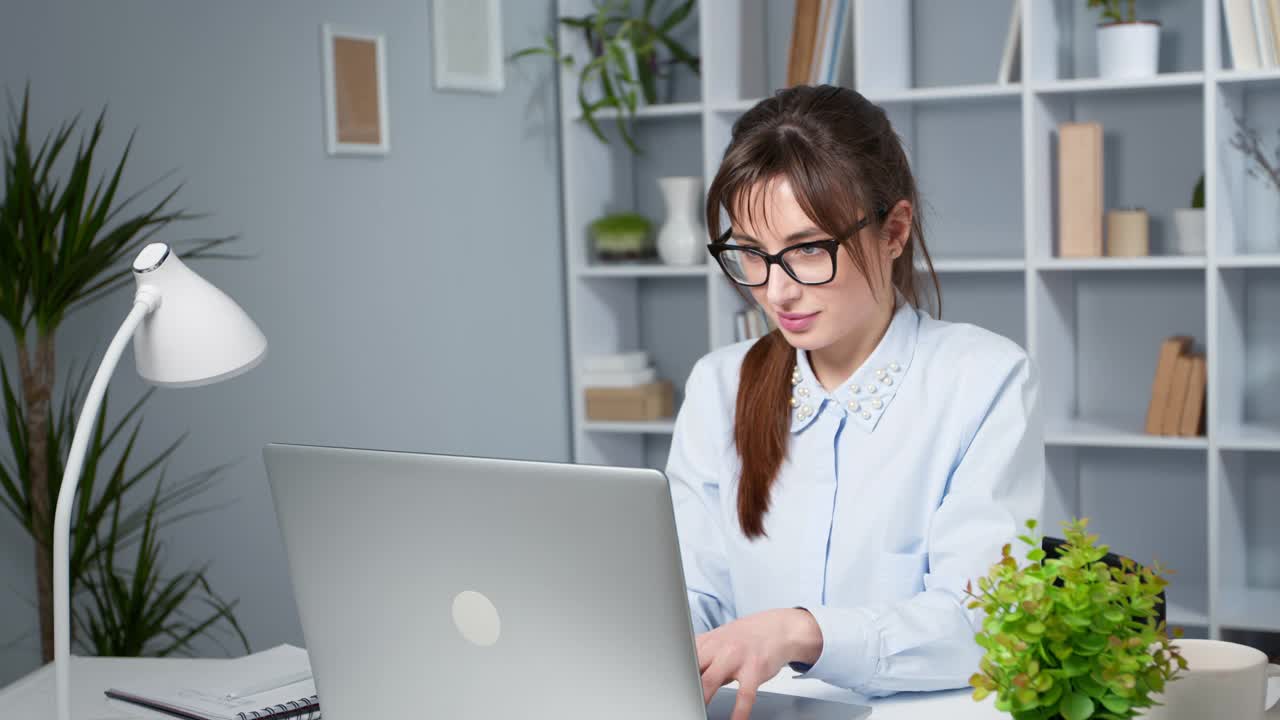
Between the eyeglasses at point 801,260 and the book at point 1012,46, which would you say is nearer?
the eyeglasses at point 801,260

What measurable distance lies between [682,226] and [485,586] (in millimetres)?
2672

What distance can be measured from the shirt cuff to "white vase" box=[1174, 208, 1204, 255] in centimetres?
220

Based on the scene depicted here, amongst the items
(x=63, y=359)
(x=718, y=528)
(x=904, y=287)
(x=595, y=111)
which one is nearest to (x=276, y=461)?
(x=718, y=528)

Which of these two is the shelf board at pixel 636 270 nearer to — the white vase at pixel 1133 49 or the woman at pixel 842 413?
the white vase at pixel 1133 49

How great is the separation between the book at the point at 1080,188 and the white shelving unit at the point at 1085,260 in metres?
0.05

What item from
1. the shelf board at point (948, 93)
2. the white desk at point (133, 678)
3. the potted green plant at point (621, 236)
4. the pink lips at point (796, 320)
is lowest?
the white desk at point (133, 678)

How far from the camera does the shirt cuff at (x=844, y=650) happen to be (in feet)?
4.40

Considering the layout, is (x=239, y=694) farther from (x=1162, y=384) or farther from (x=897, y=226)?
(x=1162, y=384)

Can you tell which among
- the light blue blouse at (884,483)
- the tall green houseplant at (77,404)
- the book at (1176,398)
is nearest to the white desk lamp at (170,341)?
the light blue blouse at (884,483)

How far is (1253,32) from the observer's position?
121 inches

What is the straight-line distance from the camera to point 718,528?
5.79 feet

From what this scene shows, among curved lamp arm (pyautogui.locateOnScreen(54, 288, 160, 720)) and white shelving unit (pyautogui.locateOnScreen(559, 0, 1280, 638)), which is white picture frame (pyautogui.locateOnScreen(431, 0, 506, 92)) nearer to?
white shelving unit (pyautogui.locateOnScreen(559, 0, 1280, 638))

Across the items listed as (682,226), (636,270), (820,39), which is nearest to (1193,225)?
(820,39)

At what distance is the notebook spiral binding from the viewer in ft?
4.75
